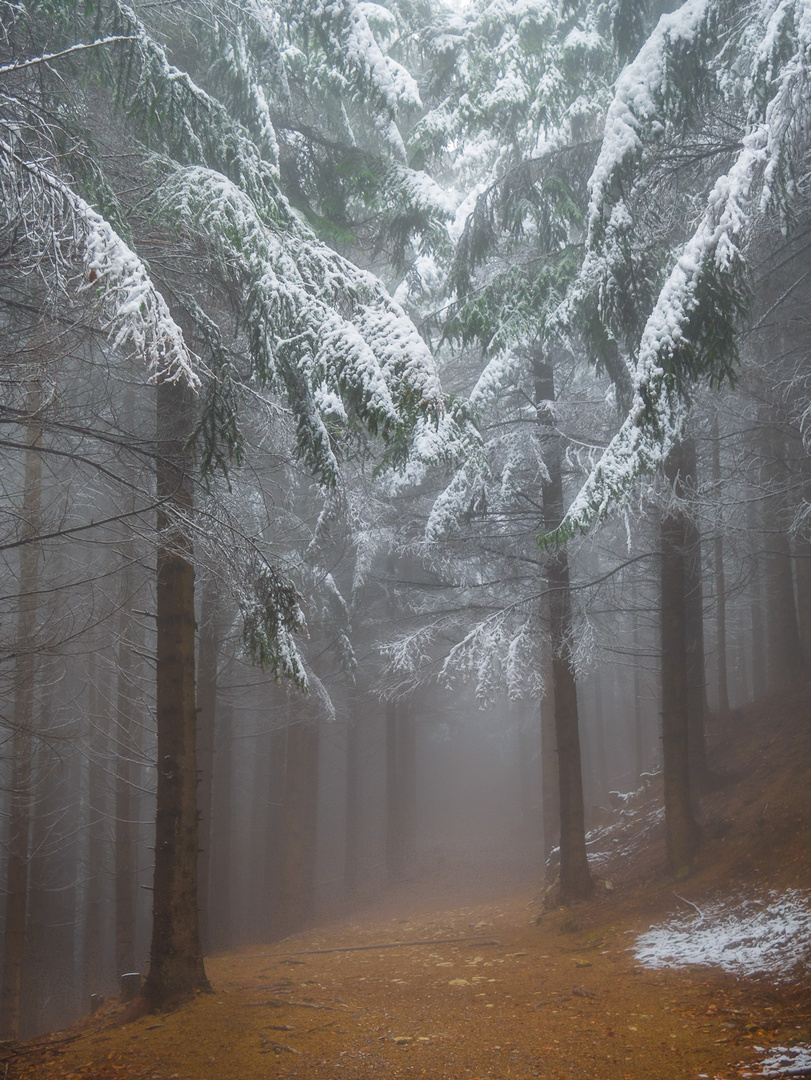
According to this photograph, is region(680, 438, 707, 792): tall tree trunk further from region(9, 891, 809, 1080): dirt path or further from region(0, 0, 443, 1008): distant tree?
region(0, 0, 443, 1008): distant tree

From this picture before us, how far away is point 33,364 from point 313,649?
36.6ft

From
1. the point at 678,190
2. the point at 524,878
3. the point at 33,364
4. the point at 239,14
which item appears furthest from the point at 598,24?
the point at 524,878

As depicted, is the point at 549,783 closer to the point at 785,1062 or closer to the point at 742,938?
the point at 742,938

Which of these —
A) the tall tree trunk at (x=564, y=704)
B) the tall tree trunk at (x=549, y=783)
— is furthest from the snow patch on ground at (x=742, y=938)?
the tall tree trunk at (x=549, y=783)

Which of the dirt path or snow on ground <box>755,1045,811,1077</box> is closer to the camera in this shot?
snow on ground <box>755,1045,811,1077</box>

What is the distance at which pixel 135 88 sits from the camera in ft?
19.5

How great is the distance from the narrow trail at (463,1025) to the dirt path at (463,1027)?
0.02 metres

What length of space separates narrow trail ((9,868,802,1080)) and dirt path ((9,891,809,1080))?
0.6 inches

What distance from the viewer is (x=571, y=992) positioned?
19.9 feet

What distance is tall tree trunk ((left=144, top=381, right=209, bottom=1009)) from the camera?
19.2 ft

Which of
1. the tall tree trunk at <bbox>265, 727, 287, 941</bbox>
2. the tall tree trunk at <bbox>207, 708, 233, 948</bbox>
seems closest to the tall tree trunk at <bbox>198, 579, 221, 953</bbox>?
the tall tree trunk at <bbox>207, 708, 233, 948</bbox>

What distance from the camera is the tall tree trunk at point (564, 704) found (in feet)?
30.3

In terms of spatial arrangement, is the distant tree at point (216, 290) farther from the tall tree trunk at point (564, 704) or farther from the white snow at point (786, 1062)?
the white snow at point (786, 1062)

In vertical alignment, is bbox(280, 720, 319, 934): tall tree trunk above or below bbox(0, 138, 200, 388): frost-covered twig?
below
